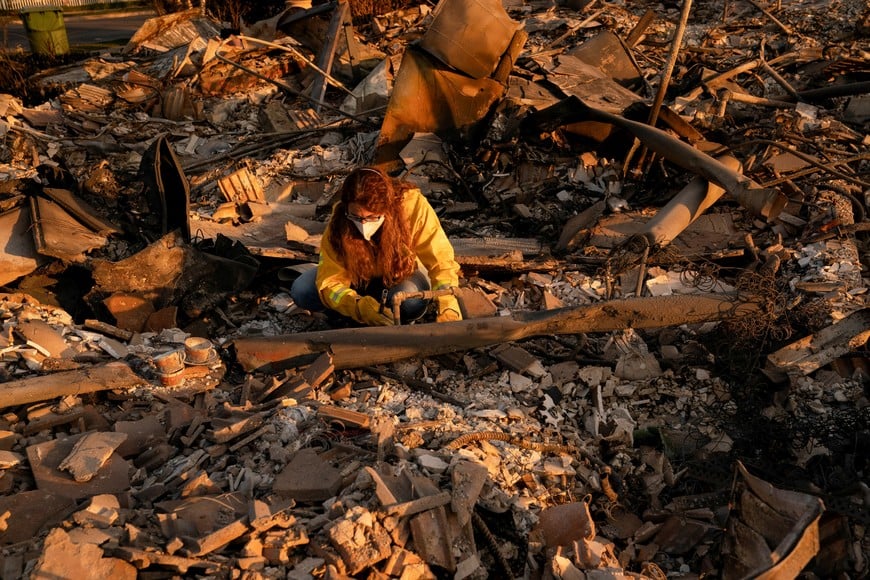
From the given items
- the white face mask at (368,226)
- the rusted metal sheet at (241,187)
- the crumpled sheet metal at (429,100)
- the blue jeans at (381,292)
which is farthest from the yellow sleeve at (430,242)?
the rusted metal sheet at (241,187)

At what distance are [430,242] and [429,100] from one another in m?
2.92

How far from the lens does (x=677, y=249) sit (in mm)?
5906

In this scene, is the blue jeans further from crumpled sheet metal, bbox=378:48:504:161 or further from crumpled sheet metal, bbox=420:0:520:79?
crumpled sheet metal, bbox=420:0:520:79

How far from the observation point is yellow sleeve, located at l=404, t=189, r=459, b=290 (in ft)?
15.7

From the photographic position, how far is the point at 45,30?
11617 millimetres

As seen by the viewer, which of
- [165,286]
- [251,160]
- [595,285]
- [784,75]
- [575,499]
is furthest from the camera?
[784,75]

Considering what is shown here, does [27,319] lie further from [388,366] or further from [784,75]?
[784,75]

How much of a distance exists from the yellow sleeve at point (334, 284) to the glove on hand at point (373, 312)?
39mm

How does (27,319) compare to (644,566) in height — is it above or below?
above

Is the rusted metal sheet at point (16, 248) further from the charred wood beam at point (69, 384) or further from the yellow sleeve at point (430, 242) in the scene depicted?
the yellow sleeve at point (430, 242)

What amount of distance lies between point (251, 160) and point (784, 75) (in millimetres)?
6691

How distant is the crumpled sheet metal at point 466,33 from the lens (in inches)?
275

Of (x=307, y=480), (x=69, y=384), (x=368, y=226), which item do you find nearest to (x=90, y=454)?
(x=69, y=384)

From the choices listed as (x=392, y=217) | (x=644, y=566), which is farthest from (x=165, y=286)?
(x=644, y=566)
